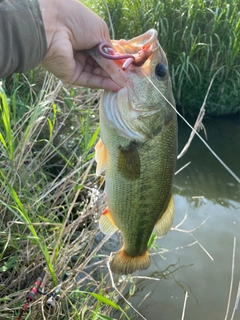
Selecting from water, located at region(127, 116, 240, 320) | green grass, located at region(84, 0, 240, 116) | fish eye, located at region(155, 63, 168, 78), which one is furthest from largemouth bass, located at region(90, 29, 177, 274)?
green grass, located at region(84, 0, 240, 116)

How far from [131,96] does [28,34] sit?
417 millimetres

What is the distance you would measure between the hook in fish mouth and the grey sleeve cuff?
199 mm

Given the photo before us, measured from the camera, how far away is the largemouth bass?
148 centimetres

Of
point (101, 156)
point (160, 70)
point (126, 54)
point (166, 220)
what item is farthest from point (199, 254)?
point (126, 54)

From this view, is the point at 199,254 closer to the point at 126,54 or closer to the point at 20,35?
the point at 126,54

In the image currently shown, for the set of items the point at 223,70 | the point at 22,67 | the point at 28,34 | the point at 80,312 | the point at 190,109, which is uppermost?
the point at 28,34

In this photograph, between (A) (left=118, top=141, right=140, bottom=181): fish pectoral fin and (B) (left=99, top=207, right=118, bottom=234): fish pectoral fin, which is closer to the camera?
(A) (left=118, top=141, right=140, bottom=181): fish pectoral fin

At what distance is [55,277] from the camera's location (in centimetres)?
216

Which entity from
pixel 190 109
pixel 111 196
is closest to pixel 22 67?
pixel 111 196

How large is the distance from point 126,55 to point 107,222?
2.28 ft

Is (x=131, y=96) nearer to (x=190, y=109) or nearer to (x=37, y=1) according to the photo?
(x=37, y=1)

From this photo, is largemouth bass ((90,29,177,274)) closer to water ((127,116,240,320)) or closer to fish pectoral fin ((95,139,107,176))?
fish pectoral fin ((95,139,107,176))

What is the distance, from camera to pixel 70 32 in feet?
4.84

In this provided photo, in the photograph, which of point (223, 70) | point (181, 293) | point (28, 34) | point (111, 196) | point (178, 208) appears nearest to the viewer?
point (28, 34)
